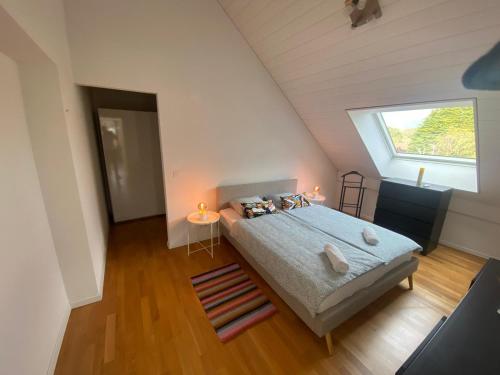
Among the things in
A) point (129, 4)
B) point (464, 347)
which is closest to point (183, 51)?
point (129, 4)

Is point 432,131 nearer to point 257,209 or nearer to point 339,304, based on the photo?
point 257,209

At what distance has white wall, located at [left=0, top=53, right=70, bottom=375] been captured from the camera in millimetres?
1077

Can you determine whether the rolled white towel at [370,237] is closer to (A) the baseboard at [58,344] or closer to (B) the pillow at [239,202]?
(B) the pillow at [239,202]

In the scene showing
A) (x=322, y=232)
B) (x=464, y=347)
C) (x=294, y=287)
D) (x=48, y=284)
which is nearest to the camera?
(x=464, y=347)

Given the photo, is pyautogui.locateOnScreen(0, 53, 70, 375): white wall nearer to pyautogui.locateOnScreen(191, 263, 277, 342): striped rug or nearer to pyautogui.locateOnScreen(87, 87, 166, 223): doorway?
pyautogui.locateOnScreen(191, 263, 277, 342): striped rug

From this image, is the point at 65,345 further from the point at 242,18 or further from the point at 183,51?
the point at 242,18

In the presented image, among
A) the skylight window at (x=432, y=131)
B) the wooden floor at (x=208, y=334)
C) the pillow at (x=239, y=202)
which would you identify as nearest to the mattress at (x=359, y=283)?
the wooden floor at (x=208, y=334)

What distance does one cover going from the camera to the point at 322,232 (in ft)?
7.93

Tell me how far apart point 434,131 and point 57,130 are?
433cm

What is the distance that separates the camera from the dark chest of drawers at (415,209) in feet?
9.46

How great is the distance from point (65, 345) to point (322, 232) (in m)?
2.49

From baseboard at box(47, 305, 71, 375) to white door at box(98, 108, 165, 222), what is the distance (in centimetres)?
212

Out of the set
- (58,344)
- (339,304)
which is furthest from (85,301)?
(339,304)

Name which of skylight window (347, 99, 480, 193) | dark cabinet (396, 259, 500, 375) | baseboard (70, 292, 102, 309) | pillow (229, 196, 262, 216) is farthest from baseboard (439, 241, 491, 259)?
baseboard (70, 292, 102, 309)
